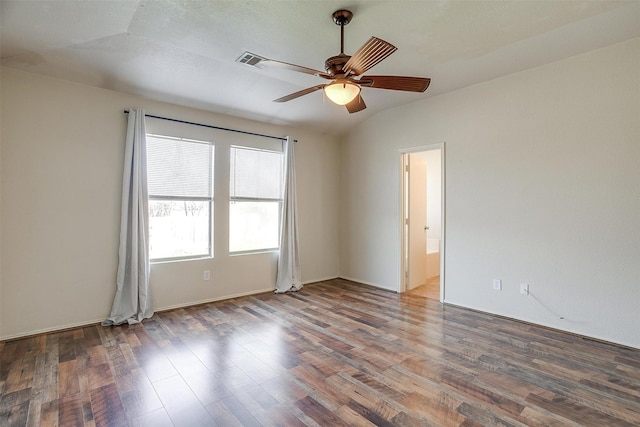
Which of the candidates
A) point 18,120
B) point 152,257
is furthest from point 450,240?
point 18,120

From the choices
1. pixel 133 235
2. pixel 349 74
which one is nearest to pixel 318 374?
pixel 349 74

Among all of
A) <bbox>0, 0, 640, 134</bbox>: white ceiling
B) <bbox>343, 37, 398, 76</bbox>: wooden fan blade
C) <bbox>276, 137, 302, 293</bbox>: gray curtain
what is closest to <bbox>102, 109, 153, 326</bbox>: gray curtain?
<bbox>0, 0, 640, 134</bbox>: white ceiling

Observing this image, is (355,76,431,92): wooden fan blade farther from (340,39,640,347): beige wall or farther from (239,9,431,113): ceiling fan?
(340,39,640,347): beige wall

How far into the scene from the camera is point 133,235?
12.0ft

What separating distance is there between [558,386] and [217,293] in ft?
12.8

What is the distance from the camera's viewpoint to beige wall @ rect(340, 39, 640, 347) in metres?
3.03

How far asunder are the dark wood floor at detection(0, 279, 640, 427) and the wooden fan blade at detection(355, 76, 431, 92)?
2252 mm

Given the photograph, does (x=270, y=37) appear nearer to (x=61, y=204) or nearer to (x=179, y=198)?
(x=179, y=198)

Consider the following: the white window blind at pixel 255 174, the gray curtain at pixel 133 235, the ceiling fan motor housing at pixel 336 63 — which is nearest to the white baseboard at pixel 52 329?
the gray curtain at pixel 133 235

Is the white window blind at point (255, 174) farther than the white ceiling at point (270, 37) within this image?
Yes

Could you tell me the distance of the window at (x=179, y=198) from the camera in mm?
3975

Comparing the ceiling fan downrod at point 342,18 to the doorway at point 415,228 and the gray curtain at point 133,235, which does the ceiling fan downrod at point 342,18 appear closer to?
the doorway at point 415,228

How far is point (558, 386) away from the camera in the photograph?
7.59 ft

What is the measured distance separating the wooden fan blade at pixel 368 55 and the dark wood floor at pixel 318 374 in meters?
2.27
